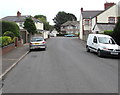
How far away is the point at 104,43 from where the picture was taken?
1675 cm

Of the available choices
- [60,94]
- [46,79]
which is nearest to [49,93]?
[60,94]

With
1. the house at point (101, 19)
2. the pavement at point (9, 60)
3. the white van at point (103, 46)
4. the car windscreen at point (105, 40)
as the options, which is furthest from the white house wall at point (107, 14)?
the pavement at point (9, 60)

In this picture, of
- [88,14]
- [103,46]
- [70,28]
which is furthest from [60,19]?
[103,46]

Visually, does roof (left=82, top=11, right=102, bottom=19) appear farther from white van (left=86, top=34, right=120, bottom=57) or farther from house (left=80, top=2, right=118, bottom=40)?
white van (left=86, top=34, right=120, bottom=57)

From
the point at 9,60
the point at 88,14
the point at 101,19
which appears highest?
the point at 88,14

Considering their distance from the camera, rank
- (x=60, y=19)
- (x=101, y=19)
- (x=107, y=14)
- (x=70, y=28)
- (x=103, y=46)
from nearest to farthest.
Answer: (x=103, y=46) < (x=101, y=19) < (x=107, y=14) < (x=70, y=28) < (x=60, y=19)

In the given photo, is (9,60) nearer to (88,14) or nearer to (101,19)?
(101,19)

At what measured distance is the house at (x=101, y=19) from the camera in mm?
33312

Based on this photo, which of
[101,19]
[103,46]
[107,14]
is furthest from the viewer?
[107,14]

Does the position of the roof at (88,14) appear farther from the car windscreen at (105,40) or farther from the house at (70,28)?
the house at (70,28)

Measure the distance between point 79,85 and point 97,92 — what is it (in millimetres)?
979

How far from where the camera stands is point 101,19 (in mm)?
41000

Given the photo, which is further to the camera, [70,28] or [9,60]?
[70,28]

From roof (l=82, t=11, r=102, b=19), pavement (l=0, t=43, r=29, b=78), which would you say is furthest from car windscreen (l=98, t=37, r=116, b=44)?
roof (l=82, t=11, r=102, b=19)
